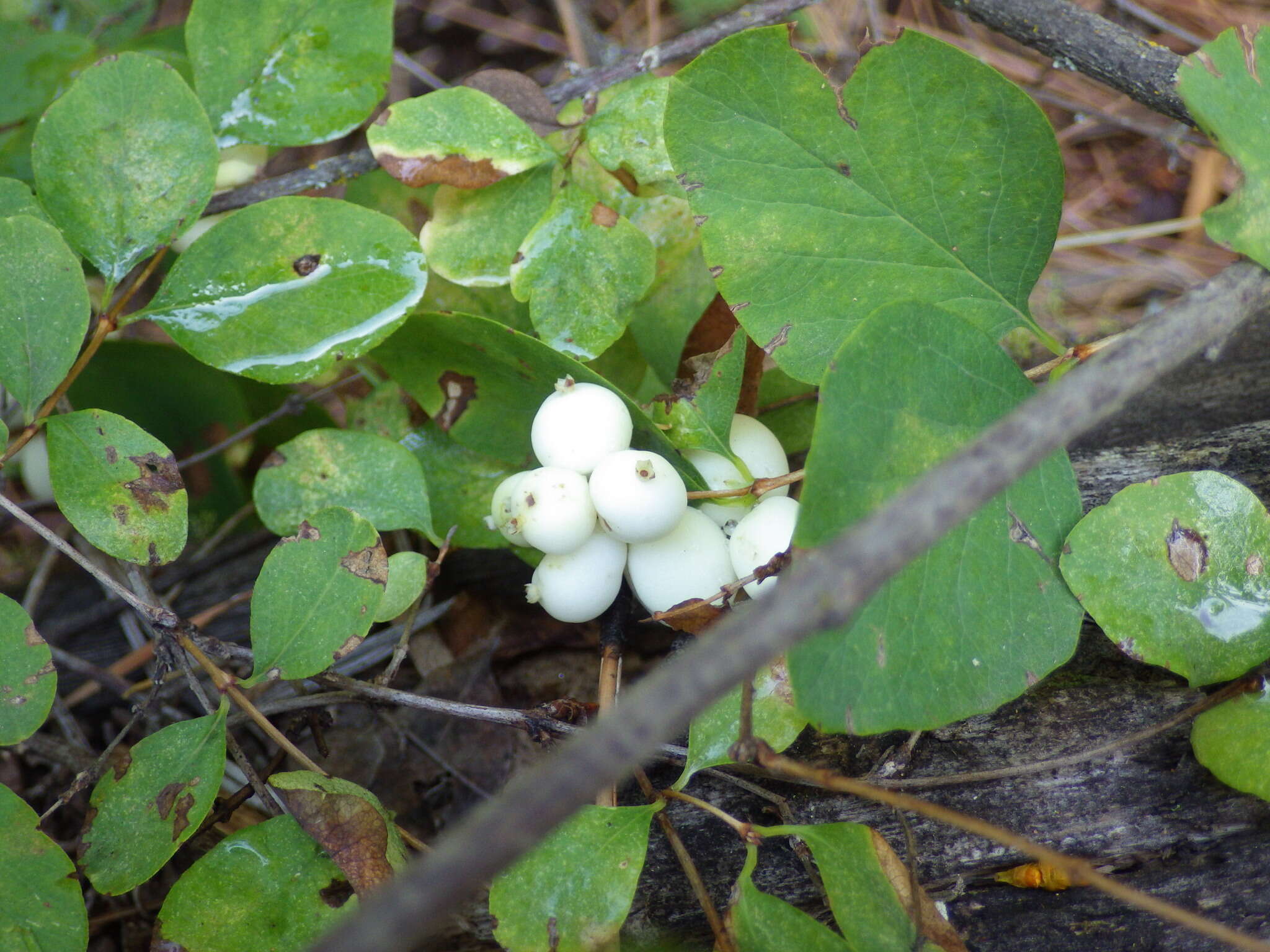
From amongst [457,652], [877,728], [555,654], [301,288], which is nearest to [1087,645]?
[877,728]

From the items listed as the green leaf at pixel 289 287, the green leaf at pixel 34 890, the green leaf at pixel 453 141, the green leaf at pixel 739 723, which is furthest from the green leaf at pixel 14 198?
the green leaf at pixel 739 723

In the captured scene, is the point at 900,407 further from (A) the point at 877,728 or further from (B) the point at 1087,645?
(B) the point at 1087,645

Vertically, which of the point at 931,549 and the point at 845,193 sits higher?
the point at 845,193

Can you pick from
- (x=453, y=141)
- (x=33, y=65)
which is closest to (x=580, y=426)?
(x=453, y=141)

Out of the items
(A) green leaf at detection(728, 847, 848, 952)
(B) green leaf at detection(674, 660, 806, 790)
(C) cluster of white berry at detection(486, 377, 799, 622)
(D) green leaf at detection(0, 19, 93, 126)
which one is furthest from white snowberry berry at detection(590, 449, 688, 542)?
(D) green leaf at detection(0, 19, 93, 126)

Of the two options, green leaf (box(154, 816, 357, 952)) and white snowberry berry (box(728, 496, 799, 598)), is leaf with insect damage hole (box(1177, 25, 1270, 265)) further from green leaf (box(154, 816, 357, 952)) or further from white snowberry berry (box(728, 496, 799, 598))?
green leaf (box(154, 816, 357, 952))

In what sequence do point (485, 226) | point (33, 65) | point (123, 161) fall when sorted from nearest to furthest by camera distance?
point (123, 161), point (485, 226), point (33, 65)

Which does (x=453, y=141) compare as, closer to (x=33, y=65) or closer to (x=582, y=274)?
(x=582, y=274)

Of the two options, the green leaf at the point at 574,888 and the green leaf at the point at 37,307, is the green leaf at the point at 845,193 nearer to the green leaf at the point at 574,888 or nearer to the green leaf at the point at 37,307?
the green leaf at the point at 574,888
